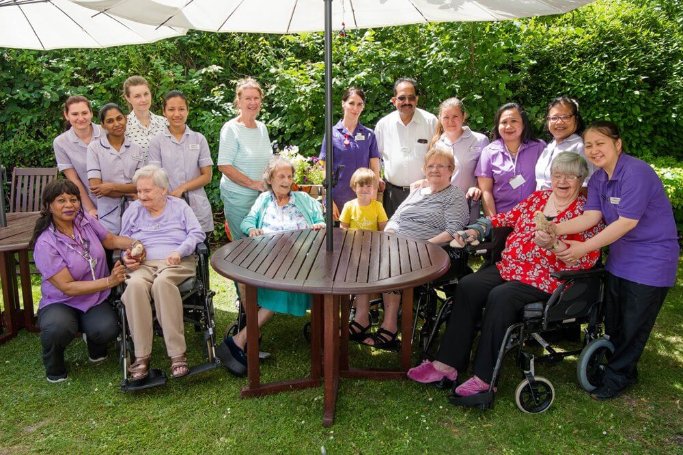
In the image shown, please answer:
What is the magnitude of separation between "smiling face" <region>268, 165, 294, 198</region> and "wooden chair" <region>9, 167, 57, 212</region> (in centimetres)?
248

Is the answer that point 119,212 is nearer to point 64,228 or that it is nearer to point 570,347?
point 64,228

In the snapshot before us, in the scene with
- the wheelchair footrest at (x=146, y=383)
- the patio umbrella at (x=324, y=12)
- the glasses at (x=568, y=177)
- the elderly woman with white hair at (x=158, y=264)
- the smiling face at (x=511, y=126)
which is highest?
the patio umbrella at (x=324, y=12)

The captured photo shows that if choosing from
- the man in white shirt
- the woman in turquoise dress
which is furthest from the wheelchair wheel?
the man in white shirt

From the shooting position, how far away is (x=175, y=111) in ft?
12.8

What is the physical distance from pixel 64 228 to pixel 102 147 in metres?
0.79

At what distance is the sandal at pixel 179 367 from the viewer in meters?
3.18

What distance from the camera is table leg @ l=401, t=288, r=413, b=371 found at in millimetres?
3160

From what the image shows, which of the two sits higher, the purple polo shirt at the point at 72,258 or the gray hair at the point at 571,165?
the gray hair at the point at 571,165

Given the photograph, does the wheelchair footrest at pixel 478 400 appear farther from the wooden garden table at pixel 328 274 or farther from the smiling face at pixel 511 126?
the smiling face at pixel 511 126

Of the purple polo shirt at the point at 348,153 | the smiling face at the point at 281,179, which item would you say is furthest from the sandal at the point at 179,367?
the purple polo shirt at the point at 348,153

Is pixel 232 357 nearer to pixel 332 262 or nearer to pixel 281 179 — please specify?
pixel 332 262

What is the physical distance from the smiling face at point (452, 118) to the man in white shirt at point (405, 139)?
292 mm

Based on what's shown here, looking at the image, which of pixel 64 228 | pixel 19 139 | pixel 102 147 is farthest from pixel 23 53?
pixel 64 228

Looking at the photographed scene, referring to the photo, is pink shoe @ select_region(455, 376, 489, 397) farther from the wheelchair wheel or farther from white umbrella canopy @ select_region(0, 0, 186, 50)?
white umbrella canopy @ select_region(0, 0, 186, 50)
